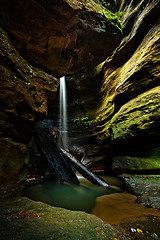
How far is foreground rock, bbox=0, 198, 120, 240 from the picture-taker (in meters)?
1.15

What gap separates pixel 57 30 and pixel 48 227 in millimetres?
5650

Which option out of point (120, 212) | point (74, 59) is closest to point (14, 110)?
point (120, 212)

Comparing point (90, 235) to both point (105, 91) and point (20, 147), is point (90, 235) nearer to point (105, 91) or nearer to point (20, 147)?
point (20, 147)

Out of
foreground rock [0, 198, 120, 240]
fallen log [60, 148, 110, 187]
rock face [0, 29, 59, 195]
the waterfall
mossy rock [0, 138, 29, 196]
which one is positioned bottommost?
fallen log [60, 148, 110, 187]

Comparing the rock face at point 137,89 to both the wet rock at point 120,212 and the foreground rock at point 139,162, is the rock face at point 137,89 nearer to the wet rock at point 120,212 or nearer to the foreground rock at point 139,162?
the foreground rock at point 139,162

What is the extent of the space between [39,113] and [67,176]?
321 cm

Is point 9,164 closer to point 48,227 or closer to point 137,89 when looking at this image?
point 48,227

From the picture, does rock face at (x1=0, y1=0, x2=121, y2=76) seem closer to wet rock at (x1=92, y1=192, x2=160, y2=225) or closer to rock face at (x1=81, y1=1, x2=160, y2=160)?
rock face at (x1=81, y1=1, x2=160, y2=160)

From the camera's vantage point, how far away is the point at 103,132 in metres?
9.16

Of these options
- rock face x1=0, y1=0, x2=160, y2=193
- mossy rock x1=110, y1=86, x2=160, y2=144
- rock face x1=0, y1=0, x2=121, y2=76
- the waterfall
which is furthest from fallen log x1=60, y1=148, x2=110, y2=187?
the waterfall

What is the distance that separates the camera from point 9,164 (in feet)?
8.98

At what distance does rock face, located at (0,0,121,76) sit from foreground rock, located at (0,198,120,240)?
4.58 m

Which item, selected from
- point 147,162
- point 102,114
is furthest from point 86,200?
point 102,114

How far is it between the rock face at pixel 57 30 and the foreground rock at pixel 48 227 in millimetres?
4579
